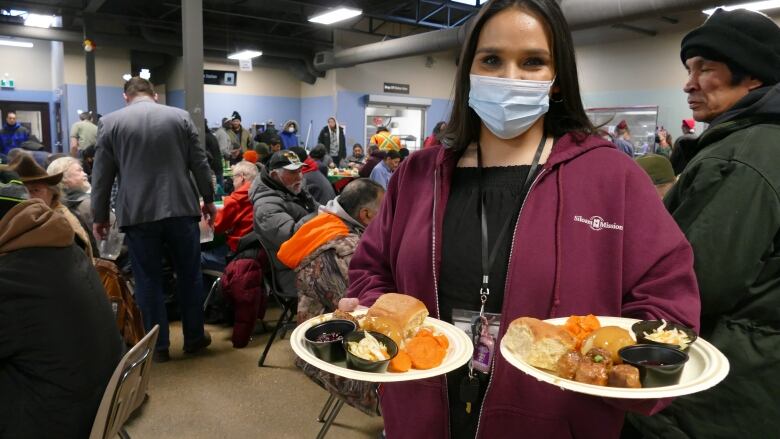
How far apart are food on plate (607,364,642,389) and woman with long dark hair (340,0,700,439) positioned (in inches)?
1.6

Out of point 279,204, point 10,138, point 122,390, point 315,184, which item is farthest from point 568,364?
point 10,138

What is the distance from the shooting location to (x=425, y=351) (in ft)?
3.21

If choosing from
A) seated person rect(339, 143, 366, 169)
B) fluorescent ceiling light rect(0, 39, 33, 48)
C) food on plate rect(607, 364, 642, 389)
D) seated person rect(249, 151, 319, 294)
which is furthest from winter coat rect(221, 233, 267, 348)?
fluorescent ceiling light rect(0, 39, 33, 48)

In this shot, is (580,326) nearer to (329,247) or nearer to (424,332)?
(424,332)

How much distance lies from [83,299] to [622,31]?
1186cm

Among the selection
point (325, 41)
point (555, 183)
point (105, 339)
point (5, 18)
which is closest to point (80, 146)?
point (5, 18)

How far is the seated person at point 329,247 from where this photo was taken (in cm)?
266

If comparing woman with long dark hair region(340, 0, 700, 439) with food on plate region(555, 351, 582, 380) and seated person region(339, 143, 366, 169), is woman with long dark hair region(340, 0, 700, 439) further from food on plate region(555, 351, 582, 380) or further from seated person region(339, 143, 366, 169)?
seated person region(339, 143, 366, 169)

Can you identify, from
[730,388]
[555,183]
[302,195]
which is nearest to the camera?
[555,183]

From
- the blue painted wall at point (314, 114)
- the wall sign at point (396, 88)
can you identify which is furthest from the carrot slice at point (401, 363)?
the wall sign at point (396, 88)

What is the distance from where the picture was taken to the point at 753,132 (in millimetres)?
1245

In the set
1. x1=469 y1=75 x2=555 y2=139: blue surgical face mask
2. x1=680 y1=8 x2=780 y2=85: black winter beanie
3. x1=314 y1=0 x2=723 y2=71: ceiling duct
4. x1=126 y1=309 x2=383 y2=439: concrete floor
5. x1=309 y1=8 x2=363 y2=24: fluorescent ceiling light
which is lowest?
x1=126 y1=309 x2=383 y2=439: concrete floor

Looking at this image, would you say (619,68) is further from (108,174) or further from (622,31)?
(108,174)

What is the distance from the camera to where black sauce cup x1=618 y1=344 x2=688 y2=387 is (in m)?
0.85
